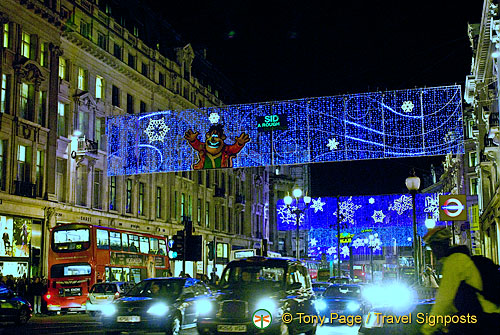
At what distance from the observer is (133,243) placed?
33594 millimetres

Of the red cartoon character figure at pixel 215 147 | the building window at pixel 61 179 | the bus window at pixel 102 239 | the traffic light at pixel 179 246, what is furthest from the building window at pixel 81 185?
the traffic light at pixel 179 246

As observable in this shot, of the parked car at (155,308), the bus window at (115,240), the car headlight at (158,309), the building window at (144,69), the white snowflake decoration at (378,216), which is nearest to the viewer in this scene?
the parked car at (155,308)

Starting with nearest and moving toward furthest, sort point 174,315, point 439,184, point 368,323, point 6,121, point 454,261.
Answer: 1. point 454,261
2. point 368,323
3. point 174,315
4. point 6,121
5. point 439,184

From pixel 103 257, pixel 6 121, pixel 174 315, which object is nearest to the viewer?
pixel 174 315

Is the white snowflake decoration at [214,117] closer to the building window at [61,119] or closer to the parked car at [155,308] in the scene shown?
the building window at [61,119]

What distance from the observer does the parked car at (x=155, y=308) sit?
1566 cm

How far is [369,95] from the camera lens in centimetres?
2853

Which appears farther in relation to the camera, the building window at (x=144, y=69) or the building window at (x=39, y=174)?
the building window at (x=144, y=69)

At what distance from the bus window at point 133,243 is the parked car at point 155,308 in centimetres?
1549

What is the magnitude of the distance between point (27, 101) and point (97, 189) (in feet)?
30.7

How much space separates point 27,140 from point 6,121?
192 cm

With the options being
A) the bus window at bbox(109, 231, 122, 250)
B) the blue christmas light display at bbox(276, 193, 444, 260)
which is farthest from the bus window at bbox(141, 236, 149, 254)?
the blue christmas light display at bbox(276, 193, 444, 260)

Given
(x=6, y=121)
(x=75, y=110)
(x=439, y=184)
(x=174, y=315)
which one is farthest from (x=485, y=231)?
(x=439, y=184)

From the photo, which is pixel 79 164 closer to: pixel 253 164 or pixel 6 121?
pixel 6 121
